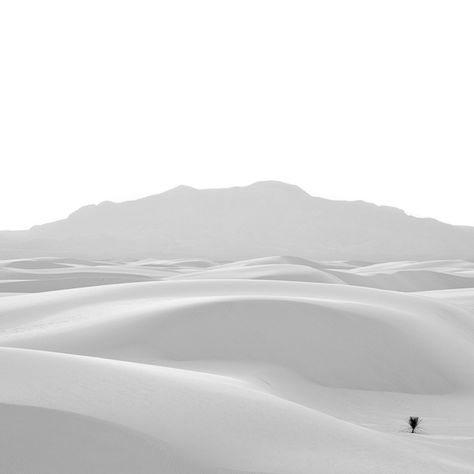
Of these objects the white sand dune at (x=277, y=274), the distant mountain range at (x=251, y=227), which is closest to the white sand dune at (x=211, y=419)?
the white sand dune at (x=277, y=274)

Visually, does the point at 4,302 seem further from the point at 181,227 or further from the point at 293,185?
the point at 293,185

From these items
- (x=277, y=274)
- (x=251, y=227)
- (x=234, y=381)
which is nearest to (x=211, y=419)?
(x=234, y=381)

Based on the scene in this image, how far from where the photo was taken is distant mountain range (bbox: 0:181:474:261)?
104 meters

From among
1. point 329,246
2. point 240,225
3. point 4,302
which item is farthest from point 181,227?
point 4,302

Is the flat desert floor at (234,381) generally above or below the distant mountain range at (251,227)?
below

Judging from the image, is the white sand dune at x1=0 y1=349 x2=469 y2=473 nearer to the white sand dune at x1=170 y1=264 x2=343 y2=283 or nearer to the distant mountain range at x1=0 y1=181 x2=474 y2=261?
the white sand dune at x1=170 y1=264 x2=343 y2=283

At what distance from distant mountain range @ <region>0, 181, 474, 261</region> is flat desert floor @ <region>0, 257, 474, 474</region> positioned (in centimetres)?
8218

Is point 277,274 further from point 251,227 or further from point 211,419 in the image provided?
point 251,227

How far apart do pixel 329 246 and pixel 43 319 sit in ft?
335

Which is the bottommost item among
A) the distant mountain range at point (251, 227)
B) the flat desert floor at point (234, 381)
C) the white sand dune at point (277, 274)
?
the flat desert floor at point (234, 381)

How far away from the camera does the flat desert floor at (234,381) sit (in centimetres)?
346

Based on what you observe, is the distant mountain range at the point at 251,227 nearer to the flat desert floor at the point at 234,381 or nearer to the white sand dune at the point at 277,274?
the white sand dune at the point at 277,274

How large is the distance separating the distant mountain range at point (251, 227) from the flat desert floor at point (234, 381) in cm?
8218

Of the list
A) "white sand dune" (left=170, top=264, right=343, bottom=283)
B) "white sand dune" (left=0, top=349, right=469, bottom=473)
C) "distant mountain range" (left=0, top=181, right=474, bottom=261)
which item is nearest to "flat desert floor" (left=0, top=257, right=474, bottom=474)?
"white sand dune" (left=0, top=349, right=469, bottom=473)
